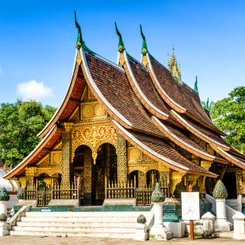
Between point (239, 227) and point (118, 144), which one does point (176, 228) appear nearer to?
point (239, 227)

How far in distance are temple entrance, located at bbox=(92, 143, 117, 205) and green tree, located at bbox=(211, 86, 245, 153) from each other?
615 inches

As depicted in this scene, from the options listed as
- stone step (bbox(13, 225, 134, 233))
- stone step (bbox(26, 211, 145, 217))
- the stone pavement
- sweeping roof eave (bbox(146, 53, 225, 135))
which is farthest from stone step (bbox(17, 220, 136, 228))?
sweeping roof eave (bbox(146, 53, 225, 135))

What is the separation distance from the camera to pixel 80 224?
13562mm

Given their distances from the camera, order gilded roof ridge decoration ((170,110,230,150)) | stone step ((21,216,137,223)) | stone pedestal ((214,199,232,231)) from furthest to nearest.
Answer: gilded roof ridge decoration ((170,110,230,150))
stone pedestal ((214,199,232,231))
stone step ((21,216,137,223))

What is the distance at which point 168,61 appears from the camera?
42.7 metres

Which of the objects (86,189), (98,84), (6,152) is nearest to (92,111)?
(98,84)

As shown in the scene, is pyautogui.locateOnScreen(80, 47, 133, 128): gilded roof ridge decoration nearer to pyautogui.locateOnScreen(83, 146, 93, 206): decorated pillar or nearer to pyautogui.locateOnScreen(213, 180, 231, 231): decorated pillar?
pyautogui.locateOnScreen(83, 146, 93, 206): decorated pillar

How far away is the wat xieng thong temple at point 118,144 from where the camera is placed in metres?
14.6

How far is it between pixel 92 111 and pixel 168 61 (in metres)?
27.8

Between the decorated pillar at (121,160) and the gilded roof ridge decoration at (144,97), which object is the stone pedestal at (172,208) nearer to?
the decorated pillar at (121,160)

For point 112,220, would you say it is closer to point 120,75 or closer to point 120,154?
point 120,154

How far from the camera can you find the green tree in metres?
32.0

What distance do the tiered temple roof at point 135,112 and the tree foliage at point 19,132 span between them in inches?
738

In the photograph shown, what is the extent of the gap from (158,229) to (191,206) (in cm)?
112
